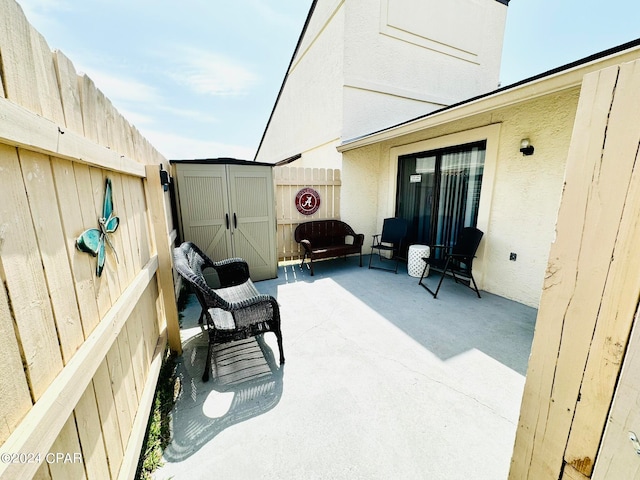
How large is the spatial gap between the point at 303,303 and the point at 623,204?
10.4ft

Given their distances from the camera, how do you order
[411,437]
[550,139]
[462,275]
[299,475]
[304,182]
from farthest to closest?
[304,182] < [462,275] < [550,139] < [411,437] < [299,475]

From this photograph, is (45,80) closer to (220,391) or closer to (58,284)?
(58,284)

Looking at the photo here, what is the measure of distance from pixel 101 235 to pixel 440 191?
Result: 4.74 metres

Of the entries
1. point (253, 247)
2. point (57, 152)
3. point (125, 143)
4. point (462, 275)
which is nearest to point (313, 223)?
point (253, 247)

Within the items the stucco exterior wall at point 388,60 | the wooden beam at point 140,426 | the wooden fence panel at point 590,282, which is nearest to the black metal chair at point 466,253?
the wooden fence panel at point 590,282

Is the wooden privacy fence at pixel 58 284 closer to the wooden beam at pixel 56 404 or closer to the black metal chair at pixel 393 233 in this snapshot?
the wooden beam at pixel 56 404

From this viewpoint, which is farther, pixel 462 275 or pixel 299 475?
pixel 462 275

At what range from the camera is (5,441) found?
56 cm

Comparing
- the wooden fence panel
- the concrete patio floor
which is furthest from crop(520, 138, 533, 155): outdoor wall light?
the wooden fence panel

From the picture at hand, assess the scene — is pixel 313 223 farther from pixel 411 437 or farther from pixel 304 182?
pixel 411 437

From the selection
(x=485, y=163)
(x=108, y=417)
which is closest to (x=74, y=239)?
(x=108, y=417)

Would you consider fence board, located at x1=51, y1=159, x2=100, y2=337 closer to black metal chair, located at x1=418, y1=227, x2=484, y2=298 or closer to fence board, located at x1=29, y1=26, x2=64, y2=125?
fence board, located at x1=29, y1=26, x2=64, y2=125

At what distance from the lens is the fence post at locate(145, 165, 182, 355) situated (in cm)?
205

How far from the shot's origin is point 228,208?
389 centimetres
